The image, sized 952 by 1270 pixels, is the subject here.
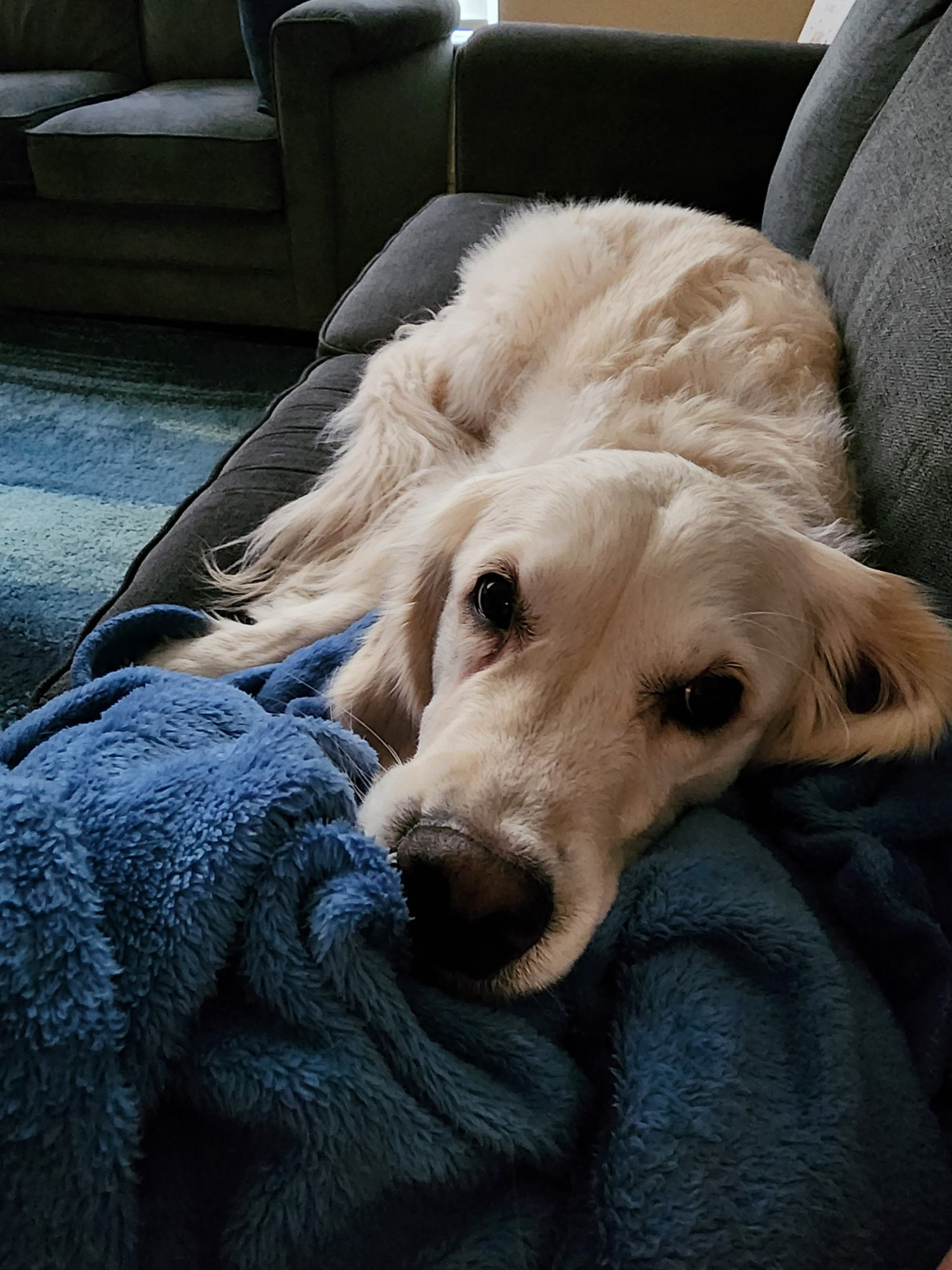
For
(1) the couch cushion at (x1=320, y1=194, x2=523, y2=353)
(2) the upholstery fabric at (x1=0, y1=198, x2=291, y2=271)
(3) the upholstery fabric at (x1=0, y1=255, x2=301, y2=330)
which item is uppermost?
(1) the couch cushion at (x1=320, y1=194, x2=523, y2=353)

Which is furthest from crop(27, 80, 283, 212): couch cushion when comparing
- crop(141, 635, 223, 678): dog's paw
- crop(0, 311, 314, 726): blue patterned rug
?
crop(141, 635, 223, 678): dog's paw

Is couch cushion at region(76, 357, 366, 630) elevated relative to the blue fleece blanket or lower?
lower

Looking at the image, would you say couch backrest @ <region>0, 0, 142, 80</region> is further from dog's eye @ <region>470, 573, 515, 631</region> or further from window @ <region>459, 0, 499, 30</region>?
dog's eye @ <region>470, 573, 515, 631</region>

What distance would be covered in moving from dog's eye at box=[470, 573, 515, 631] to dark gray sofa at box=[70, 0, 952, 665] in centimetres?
47

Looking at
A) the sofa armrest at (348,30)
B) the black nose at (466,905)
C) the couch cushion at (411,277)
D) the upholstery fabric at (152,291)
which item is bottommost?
the upholstery fabric at (152,291)

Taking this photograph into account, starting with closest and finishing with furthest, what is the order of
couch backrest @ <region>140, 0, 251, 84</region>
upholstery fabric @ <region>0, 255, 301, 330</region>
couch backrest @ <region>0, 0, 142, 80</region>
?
upholstery fabric @ <region>0, 255, 301, 330</region> < couch backrest @ <region>140, 0, 251, 84</region> < couch backrest @ <region>0, 0, 142, 80</region>

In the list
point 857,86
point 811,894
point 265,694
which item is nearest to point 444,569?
point 265,694

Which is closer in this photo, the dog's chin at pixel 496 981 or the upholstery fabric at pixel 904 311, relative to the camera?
the dog's chin at pixel 496 981

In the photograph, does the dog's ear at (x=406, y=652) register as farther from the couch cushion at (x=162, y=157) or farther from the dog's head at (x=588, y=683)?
the couch cushion at (x=162, y=157)

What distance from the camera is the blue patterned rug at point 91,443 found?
85.7 inches

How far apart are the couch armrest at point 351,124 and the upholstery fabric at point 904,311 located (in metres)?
1.82

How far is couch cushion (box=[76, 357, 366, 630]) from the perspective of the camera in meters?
1.37

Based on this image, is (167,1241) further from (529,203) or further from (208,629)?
(529,203)

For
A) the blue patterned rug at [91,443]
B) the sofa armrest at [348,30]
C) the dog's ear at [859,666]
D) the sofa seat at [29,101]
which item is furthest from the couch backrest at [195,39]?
the dog's ear at [859,666]
